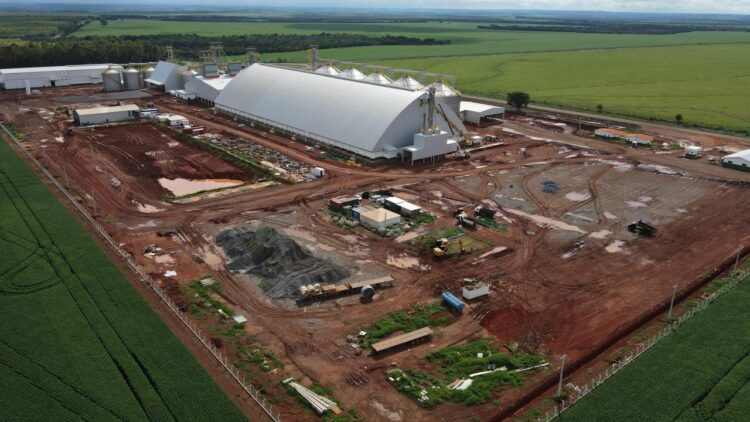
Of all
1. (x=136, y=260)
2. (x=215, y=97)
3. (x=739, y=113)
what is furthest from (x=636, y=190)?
(x=215, y=97)

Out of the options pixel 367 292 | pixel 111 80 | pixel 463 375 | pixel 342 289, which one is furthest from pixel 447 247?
pixel 111 80

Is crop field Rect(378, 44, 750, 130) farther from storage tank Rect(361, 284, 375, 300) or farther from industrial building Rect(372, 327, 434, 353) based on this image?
industrial building Rect(372, 327, 434, 353)

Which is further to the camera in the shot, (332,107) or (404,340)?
(332,107)

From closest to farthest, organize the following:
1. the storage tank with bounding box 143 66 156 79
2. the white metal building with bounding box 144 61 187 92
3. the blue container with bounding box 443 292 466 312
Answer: the blue container with bounding box 443 292 466 312 < the white metal building with bounding box 144 61 187 92 < the storage tank with bounding box 143 66 156 79

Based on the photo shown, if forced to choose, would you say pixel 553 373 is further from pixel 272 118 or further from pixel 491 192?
pixel 272 118

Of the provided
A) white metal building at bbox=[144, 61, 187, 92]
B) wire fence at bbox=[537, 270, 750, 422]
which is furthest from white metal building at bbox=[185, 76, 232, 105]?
wire fence at bbox=[537, 270, 750, 422]

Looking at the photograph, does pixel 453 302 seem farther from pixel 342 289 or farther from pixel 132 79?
pixel 132 79

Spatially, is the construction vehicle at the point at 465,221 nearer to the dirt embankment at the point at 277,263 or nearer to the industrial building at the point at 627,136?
the dirt embankment at the point at 277,263
